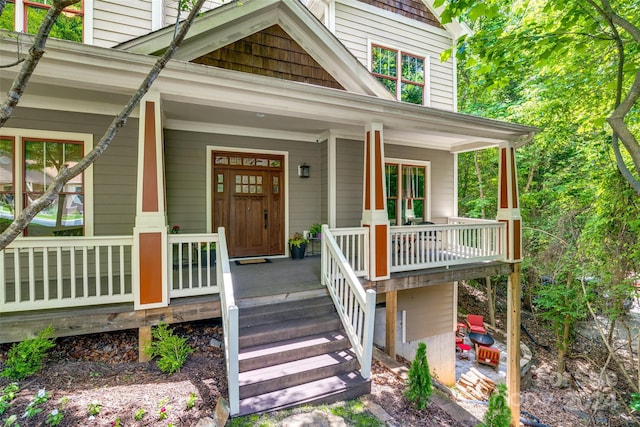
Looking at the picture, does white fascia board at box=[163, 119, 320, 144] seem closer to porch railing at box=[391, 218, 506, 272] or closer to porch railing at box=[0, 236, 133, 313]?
porch railing at box=[0, 236, 133, 313]

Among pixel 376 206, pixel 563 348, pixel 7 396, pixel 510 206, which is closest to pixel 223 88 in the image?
pixel 376 206

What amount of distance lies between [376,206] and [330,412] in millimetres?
2966

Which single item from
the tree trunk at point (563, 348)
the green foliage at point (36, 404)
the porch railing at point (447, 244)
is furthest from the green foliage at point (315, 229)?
the tree trunk at point (563, 348)

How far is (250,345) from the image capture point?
11.7 feet

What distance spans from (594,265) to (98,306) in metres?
9.90

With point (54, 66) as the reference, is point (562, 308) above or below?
below

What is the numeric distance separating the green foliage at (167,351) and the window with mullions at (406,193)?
5.26m

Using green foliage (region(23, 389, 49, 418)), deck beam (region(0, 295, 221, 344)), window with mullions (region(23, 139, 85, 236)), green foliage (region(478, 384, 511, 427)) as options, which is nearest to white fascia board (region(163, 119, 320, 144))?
window with mullions (region(23, 139, 85, 236))

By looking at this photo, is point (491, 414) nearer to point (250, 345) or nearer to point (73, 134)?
point (250, 345)

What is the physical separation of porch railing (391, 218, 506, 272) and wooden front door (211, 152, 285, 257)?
2597mm

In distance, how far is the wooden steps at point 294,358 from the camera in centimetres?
311

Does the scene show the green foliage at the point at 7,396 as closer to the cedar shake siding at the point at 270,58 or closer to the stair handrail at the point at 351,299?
the stair handrail at the point at 351,299

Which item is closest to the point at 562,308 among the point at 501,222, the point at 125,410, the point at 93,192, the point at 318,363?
the point at 501,222

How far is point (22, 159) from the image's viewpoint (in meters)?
4.55
